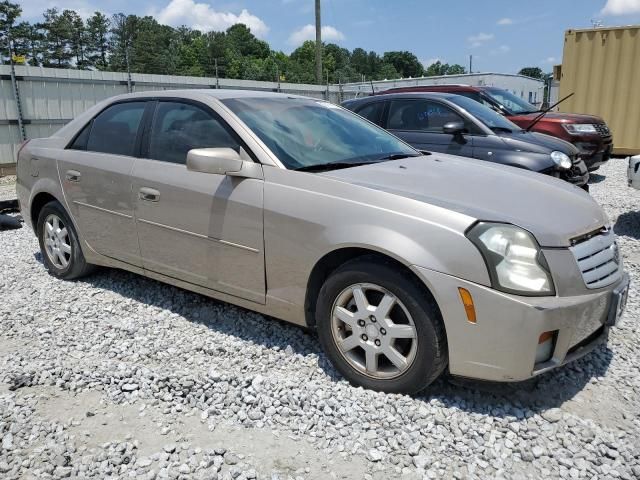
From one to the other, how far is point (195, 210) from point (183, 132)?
25.3 inches

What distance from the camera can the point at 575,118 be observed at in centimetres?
1012

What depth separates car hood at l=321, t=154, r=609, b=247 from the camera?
269cm

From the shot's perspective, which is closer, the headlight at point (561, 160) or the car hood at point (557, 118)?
the headlight at point (561, 160)

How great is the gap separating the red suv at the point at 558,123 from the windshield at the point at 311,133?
5.80 meters

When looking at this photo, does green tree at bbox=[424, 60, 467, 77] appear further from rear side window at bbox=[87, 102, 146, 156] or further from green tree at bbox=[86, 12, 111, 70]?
rear side window at bbox=[87, 102, 146, 156]

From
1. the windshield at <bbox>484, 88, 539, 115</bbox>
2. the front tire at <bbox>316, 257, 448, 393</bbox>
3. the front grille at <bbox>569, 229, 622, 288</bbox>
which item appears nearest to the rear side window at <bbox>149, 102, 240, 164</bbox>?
the front tire at <bbox>316, 257, 448, 393</bbox>

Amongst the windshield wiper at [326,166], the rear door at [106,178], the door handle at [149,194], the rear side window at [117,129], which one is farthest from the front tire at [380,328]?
the rear side window at [117,129]

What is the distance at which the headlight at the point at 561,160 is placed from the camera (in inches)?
269

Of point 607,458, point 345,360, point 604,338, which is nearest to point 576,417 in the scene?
point 607,458

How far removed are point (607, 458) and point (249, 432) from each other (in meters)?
1.61

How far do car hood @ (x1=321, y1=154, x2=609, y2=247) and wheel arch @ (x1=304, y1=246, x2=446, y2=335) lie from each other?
0.34 meters

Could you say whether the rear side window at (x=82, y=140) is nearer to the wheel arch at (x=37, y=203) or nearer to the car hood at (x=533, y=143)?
the wheel arch at (x=37, y=203)

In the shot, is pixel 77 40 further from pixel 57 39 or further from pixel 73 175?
pixel 73 175

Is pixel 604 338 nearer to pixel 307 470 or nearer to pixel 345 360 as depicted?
pixel 345 360
